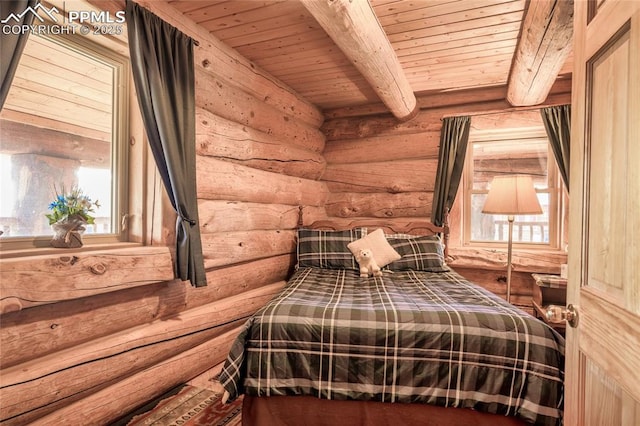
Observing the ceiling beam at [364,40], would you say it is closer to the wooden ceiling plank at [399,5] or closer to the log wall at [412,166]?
Result: the wooden ceiling plank at [399,5]

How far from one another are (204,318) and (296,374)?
92 cm

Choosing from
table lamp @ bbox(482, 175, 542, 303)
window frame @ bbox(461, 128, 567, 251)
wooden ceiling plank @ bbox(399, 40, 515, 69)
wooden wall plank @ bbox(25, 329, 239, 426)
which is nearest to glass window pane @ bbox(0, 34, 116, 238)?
wooden wall plank @ bbox(25, 329, 239, 426)

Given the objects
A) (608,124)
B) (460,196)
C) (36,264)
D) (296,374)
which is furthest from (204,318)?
(460,196)

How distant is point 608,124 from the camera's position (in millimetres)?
783

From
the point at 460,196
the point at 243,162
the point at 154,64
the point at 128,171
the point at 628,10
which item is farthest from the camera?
the point at 460,196

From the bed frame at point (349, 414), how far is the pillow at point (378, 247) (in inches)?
55.7

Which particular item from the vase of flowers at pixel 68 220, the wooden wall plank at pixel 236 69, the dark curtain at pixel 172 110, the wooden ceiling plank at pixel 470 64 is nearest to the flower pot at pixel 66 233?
the vase of flowers at pixel 68 220

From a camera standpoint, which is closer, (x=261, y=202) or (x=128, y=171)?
(x=128, y=171)

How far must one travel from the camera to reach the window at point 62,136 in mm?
1549

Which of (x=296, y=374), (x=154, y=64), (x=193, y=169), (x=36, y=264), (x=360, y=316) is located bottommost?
(x=296, y=374)

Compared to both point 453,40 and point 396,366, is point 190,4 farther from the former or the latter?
point 396,366

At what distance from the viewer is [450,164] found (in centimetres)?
345

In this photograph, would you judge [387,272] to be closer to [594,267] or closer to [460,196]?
[460,196]

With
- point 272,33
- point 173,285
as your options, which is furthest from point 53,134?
point 272,33
